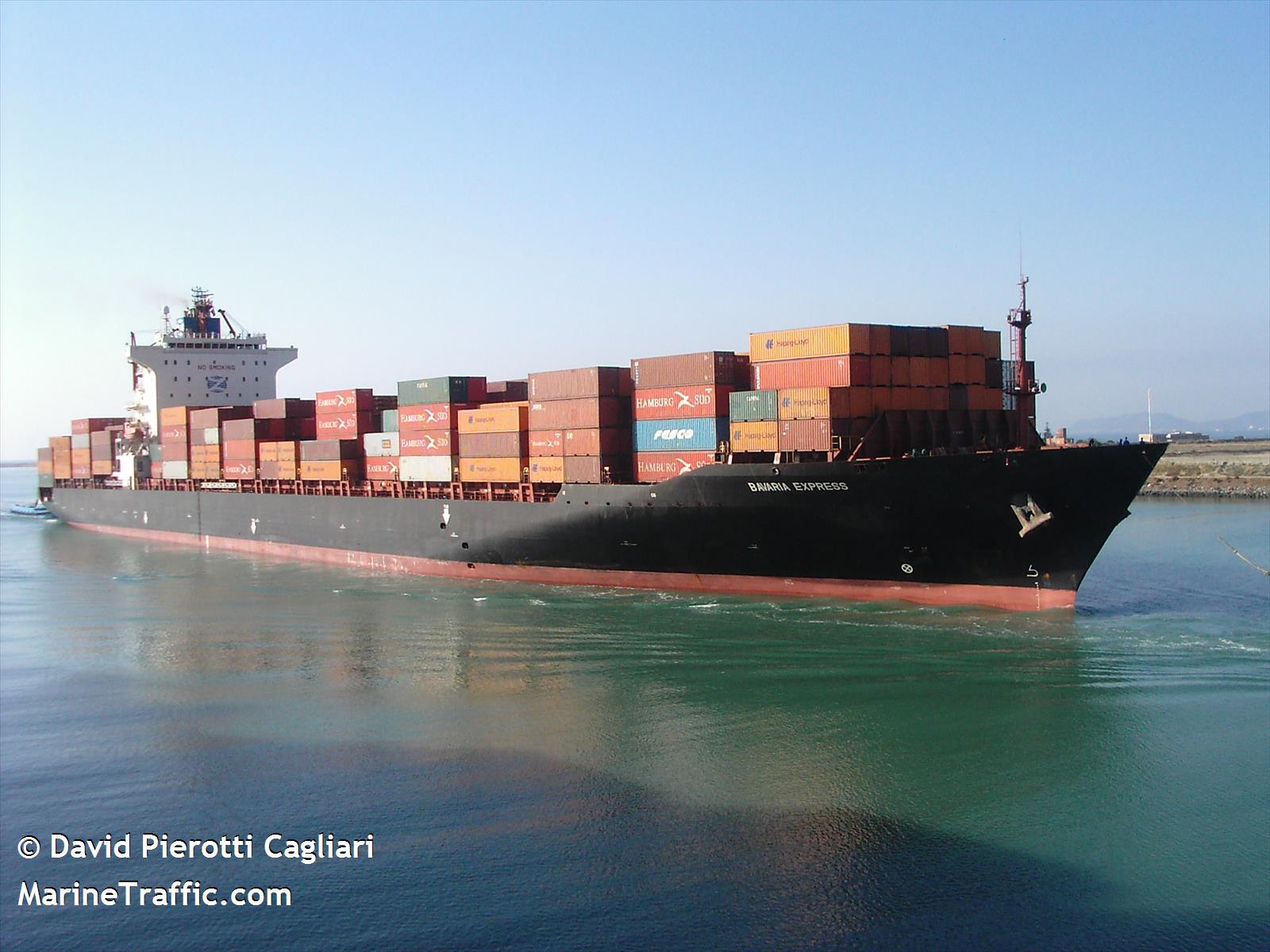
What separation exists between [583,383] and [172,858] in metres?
18.5

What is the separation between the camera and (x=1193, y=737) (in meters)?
15.3

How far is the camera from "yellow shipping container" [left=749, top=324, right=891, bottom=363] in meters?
24.1

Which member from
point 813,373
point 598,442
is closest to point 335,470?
point 598,442

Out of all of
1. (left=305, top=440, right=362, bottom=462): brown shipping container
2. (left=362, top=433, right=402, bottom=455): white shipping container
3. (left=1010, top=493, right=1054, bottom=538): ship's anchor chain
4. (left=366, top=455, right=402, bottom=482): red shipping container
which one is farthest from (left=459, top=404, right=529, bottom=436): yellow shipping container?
(left=1010, top=493, right=1054, bottom=538): ship's anchor chain

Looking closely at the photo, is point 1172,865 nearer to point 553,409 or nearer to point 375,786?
point 375,786

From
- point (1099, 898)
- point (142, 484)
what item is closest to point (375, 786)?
point (1099, 898)

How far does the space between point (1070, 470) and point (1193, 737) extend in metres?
7.83

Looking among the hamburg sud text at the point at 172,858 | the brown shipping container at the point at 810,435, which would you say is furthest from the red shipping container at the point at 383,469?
the hamburg sud text at the point at 172,858

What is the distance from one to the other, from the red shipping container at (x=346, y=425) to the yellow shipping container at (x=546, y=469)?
434 inches

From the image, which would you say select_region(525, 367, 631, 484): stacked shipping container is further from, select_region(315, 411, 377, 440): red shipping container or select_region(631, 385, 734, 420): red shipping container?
select_region(315, 411, 377, 440): red shipping container

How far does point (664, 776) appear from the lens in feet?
48.1

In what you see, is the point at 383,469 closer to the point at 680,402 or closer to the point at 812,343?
the point at 680,402

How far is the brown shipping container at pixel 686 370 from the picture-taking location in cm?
2622

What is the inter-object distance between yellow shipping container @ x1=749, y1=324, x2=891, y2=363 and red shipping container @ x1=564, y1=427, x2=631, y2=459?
4853mm
